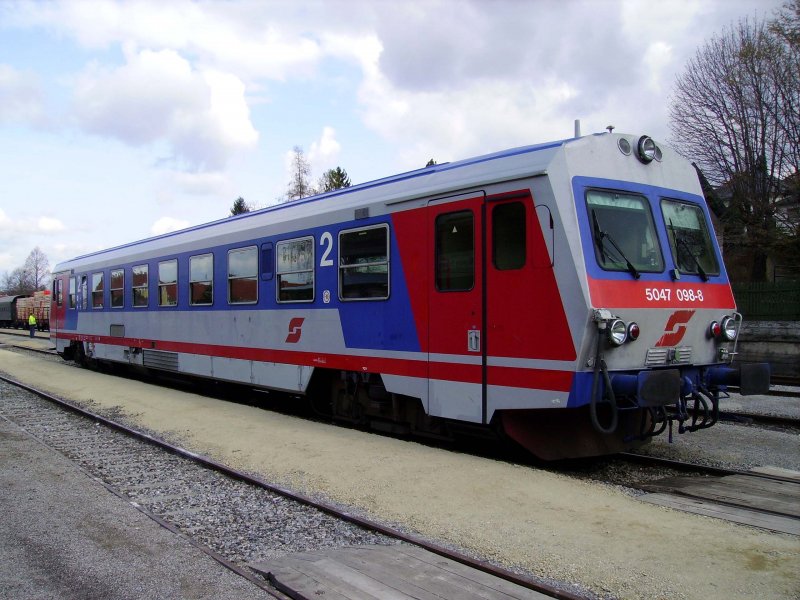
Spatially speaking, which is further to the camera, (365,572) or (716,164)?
(716,164)

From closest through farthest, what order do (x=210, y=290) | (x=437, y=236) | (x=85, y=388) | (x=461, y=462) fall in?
(x=461, y=462), (x=437, y=236), (x=210, y=290), (x=85, y=388)

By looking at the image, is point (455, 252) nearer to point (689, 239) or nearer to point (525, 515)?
point (689, 239)

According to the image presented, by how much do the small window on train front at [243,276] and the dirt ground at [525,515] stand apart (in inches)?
99.9

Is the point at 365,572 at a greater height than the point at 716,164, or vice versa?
the point at 716,164

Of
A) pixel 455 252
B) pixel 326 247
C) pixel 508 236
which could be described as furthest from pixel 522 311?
pixel 326 247

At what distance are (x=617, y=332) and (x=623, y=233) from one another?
1135 millimetres

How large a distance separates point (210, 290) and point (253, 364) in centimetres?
206

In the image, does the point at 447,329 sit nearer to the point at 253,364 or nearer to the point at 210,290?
the point at 253,364

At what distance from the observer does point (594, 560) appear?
173 inches

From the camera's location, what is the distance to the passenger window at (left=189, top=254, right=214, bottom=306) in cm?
1236

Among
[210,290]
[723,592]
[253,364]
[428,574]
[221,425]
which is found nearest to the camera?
[723,592]

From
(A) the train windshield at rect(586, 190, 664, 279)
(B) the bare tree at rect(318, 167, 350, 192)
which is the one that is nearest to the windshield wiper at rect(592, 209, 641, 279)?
(A) the train windshield at rect(586, 190, 664, 279)

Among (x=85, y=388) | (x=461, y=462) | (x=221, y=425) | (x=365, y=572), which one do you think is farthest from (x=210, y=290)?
(x=365, y=572)

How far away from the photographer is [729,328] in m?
7.35
